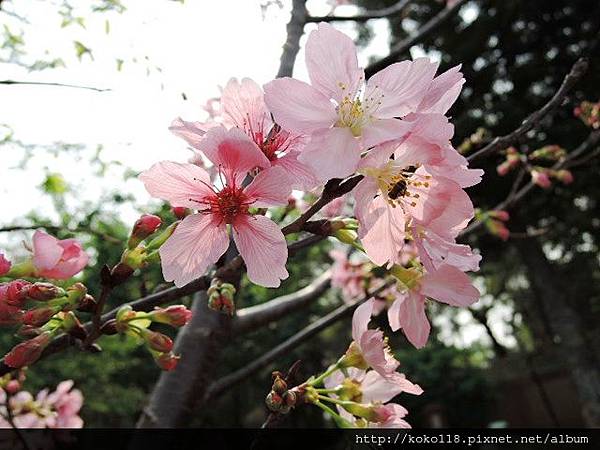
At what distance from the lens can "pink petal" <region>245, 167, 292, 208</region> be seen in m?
0.64

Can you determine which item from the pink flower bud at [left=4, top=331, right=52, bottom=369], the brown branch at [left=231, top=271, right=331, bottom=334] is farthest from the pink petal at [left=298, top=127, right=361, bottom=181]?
the brown branch at [left=231, top=271, right=331, bottom=334]

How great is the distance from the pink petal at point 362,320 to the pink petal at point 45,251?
45 centimetres

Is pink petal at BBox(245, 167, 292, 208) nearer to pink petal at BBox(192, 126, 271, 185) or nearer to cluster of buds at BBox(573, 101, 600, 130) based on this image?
pink petal at BBox(192, 126, 271, 185)

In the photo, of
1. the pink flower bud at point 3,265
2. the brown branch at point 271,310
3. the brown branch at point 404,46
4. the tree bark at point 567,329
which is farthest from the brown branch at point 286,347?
the tree bark at point 567,329

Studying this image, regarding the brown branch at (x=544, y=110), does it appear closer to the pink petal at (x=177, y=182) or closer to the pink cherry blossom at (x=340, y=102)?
the pink cherry blossom at (x=340, y=102)

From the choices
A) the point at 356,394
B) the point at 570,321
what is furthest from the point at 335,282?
the point at 570,321

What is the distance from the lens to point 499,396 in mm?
12906

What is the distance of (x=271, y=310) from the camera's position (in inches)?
72.5

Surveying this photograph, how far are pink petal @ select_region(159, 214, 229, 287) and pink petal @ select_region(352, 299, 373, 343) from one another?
0.84 ft

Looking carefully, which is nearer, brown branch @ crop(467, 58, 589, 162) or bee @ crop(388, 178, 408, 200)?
bee @ crop(388, 178, 408, 200)

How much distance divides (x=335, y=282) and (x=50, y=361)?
6.16 meters

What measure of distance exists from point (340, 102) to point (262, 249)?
0.73ft

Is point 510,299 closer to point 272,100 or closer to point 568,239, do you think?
point 568,239

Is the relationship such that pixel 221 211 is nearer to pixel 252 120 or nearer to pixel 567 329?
pixel 252 120
